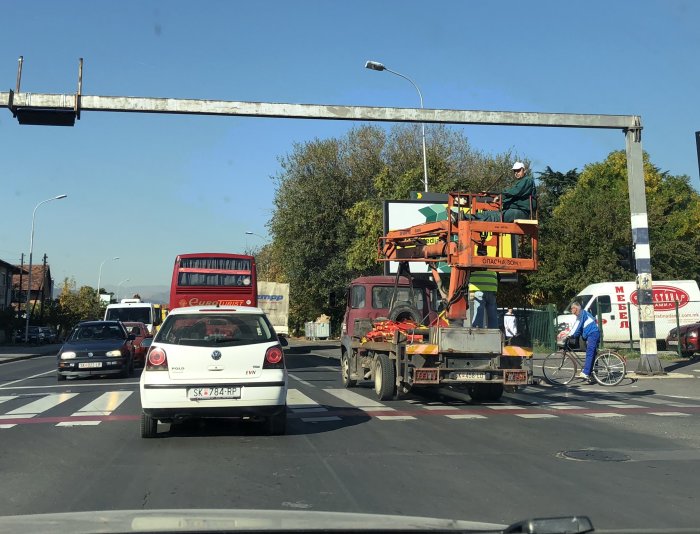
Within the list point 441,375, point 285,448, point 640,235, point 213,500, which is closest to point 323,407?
point 441,375

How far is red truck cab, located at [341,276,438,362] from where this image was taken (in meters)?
14.5

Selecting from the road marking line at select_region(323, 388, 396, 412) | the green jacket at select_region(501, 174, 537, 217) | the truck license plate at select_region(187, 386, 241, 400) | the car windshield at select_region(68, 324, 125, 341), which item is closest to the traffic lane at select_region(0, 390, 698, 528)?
the truck license plate at select_region(187, 386, 241, 400)

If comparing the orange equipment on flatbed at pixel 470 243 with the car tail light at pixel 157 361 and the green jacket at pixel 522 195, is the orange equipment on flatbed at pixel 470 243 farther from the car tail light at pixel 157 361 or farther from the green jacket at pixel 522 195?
the car tail light at pixel 157 361

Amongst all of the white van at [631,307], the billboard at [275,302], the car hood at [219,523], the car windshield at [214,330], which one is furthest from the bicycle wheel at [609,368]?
the billboard at [275,302]

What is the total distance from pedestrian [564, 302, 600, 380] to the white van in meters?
12.7

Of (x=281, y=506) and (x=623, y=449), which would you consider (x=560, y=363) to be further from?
(x=281, y=506)

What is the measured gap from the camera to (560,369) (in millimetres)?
16203

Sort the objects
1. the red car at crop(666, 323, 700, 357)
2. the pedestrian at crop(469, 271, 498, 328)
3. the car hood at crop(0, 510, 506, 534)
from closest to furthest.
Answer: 1. the car hood at crop(0, 510, 506, 534)
2. the pedestrian at crop(469, 271, 498, 328)
3. the red car at crop(666, 323, 700, 357)

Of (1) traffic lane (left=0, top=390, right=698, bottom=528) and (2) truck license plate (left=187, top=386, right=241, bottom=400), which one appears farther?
(2) truck license plate (left=187, top=386, right=241, bottom=400)

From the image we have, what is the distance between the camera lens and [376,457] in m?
7.48

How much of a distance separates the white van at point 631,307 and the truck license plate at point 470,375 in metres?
18.1

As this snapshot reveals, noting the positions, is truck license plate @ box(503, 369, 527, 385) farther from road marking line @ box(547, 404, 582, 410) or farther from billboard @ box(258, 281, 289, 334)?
billboard @ box(258, 281, 289, 334)

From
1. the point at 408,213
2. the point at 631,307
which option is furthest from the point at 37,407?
the point at 631,307

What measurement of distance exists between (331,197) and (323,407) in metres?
32.9
